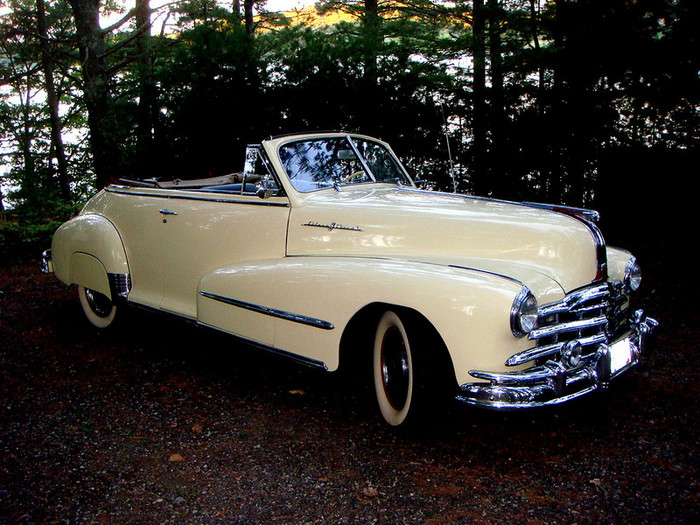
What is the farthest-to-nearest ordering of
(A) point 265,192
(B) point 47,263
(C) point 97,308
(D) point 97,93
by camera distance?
(D) point 97,93 < (B) point 47,263 < (C) point 97,308 < (A) point 265,192

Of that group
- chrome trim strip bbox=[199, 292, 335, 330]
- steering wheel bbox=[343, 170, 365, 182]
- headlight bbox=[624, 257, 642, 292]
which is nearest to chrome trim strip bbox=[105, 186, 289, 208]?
steering wheel bbox=[343, 170, 365, 182]

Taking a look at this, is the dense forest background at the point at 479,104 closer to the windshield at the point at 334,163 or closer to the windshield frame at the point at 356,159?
the windshield frame at the point at 356,159

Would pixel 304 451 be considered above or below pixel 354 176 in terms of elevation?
below

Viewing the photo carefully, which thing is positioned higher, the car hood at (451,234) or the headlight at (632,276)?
the car hood at (451,234)

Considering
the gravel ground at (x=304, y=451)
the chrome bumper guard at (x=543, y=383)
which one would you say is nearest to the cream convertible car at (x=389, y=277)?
the chrome bumper guard at (x=543, y=383)

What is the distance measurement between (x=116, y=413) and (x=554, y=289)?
2.70 m

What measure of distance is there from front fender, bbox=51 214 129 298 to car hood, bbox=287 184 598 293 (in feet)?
6.15

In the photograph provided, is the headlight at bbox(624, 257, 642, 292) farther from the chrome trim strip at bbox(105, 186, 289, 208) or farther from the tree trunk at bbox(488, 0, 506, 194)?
the tree trunk at bbox(488, 0, 506, 194)

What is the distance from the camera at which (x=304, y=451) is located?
11.2 ft

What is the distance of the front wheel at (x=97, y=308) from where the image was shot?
5668 mm

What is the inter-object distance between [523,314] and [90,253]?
3.84 metres

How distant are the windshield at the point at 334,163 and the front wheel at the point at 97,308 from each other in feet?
7.54

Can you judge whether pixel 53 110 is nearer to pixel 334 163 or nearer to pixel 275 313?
pixel 334 163

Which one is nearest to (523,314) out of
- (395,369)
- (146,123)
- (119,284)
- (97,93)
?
(395,369)
